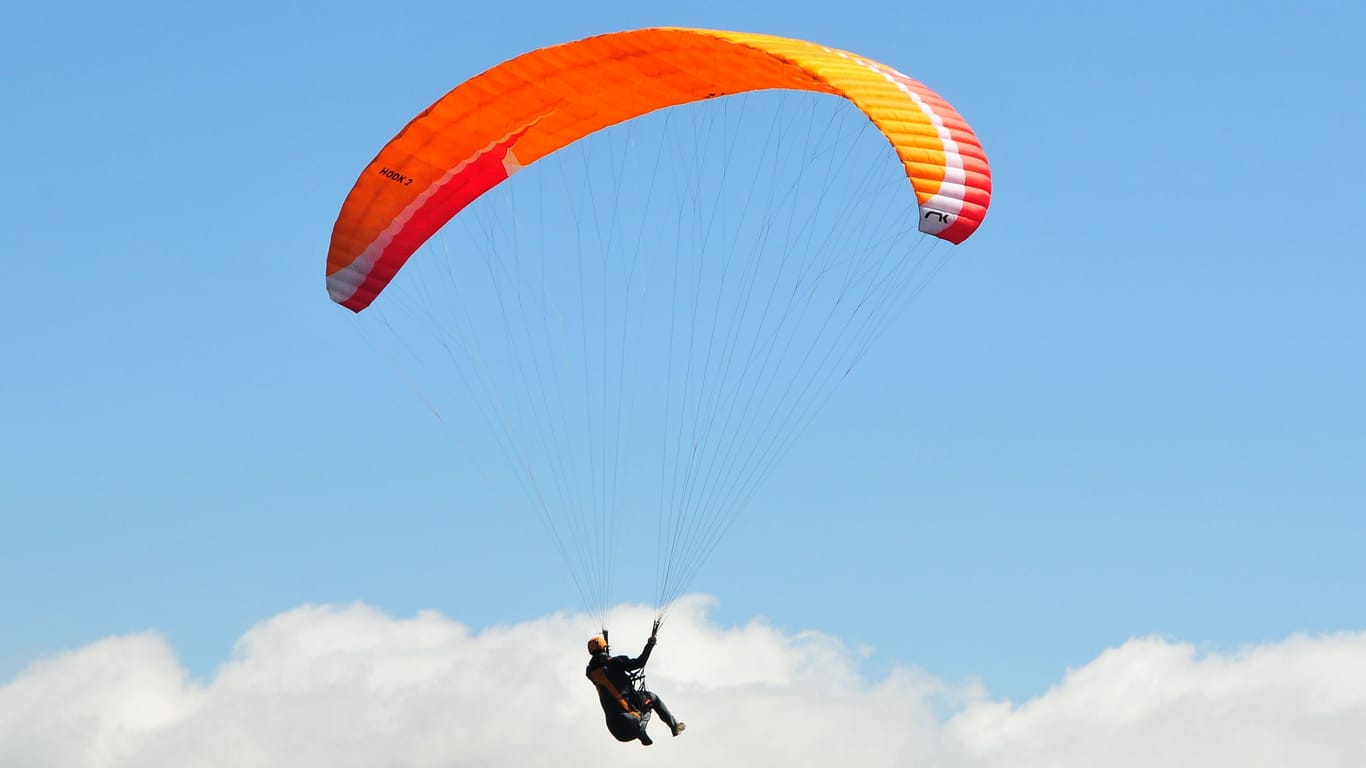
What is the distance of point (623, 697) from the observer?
27.2 meters

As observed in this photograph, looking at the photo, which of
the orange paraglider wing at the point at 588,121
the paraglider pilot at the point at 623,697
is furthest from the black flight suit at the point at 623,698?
the orange paraglider wing at the point at 588,121

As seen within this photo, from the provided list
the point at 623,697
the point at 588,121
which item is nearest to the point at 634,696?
the point at 623,697

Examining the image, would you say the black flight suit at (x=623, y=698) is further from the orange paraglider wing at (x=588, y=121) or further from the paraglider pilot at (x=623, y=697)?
the orange paraglider wing at (x=588, y=121)

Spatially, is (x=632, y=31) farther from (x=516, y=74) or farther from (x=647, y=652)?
(x=647, y=652)

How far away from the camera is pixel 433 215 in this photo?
29.8 meters

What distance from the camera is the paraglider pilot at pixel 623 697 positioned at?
27.2 meters

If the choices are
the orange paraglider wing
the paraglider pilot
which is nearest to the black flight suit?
the paraglider pilot

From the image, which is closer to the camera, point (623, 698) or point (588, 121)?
point (623, 698)

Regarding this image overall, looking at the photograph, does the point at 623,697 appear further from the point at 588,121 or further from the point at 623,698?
the point at 588,121

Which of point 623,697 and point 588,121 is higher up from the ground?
point 588,121

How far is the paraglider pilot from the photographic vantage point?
27172mm

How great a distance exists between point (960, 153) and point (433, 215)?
6.94m

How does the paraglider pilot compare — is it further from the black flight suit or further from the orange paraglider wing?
the orange paraglider wing

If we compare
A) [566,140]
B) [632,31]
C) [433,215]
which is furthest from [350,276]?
[632,31]
